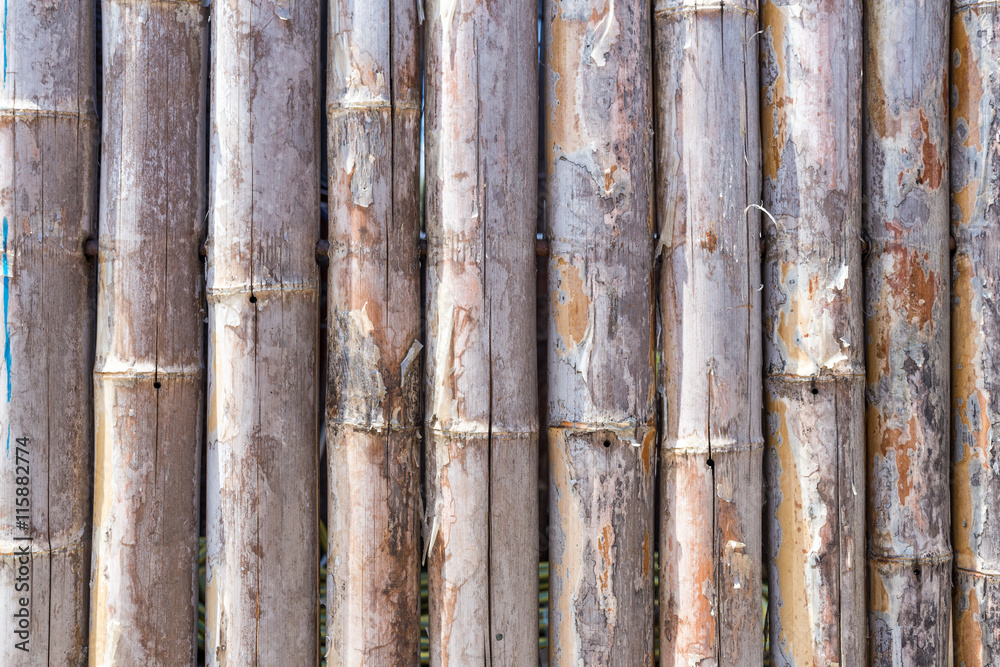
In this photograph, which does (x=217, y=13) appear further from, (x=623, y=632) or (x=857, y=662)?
(x=857, y=662)

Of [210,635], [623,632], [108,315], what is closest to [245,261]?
[108,315]

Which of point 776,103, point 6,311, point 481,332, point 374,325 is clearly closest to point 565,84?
point 776,103

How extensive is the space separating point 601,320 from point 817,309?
0.55 meters

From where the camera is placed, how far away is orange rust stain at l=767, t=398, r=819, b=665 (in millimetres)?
1641

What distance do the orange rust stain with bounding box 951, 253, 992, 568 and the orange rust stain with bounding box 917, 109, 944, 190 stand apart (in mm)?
229

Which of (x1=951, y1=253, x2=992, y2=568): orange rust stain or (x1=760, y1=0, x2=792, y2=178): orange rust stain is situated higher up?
(x1=760, y1=0, x2=792, y2=178): orange rust stain

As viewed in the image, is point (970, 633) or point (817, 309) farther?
point (970, 633)

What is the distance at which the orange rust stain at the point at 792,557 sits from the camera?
1.64 meters

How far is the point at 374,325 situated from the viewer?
1.59m

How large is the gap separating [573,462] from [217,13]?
1443mm

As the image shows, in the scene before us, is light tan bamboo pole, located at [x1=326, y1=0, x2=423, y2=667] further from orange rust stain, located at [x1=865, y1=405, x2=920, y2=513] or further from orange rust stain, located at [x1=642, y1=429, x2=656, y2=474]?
orange rust stain, located at [x1=865, y1=405, x2=920, y2=513]

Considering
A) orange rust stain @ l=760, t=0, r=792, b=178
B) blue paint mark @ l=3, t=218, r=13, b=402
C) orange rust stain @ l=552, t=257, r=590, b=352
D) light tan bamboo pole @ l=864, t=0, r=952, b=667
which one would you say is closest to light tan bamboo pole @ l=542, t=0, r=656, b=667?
orange rust stain @ l=552, t=257, r=590, b=352

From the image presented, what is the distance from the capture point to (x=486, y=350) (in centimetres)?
157

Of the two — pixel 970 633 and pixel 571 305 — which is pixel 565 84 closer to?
pixel 571 305
